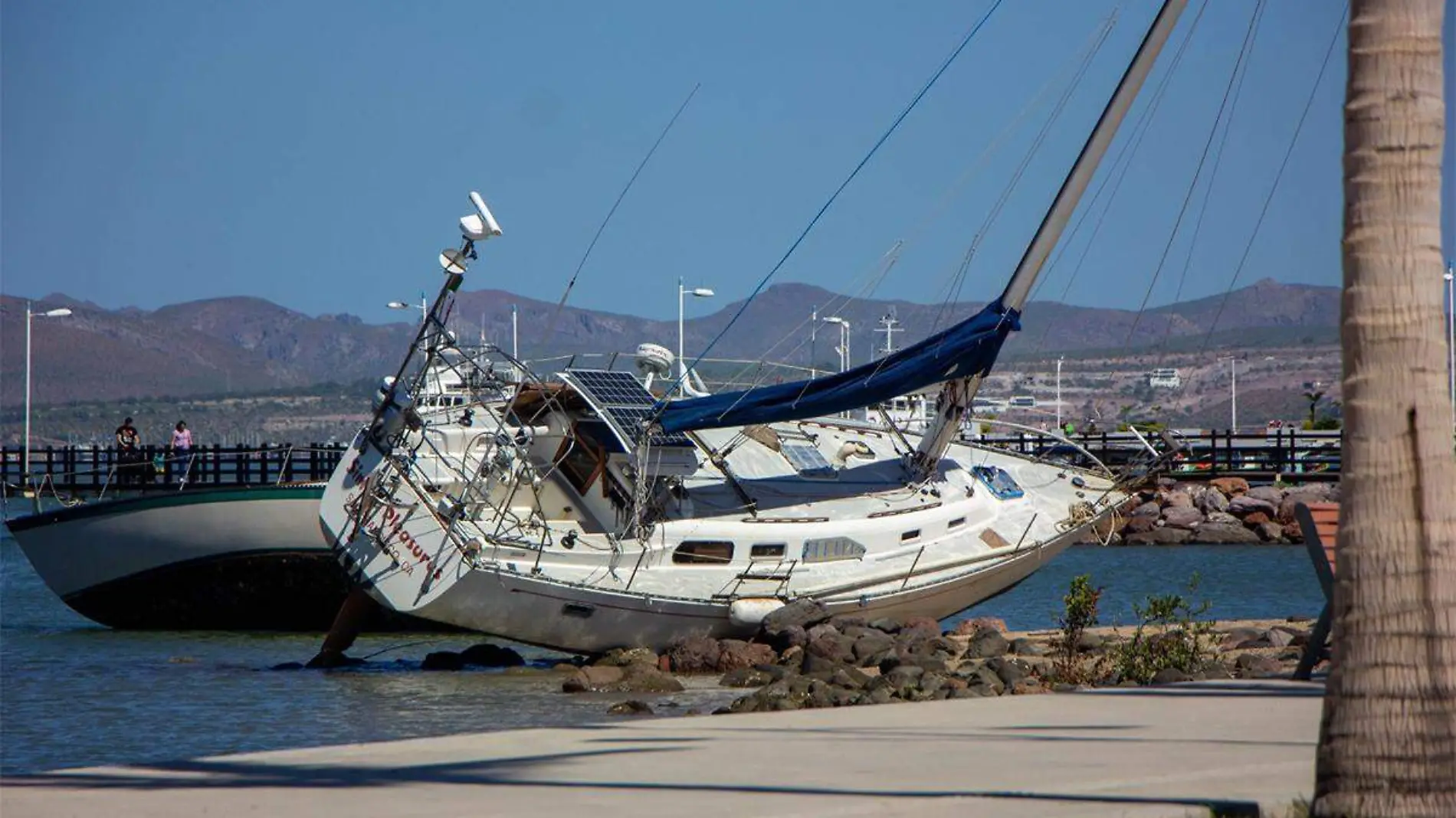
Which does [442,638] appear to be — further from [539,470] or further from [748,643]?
[748,643]

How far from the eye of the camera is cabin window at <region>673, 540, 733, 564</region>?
2359 cm

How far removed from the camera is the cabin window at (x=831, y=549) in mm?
24109

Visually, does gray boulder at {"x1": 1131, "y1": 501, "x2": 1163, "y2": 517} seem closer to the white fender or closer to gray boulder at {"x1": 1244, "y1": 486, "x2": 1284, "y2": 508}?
gray boulder at {"x1": 1244, "y1": 486, "x2": 1284, "y2": 508}

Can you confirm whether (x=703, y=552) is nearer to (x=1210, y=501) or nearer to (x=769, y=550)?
(x=769, y=550)

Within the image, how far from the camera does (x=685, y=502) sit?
24922 millimetres

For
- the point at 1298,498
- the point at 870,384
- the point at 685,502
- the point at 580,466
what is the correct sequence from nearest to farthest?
the point at 685,502 → the point at 870,384 → the point at 580,466 → the point at 1298,498

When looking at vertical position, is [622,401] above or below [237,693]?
above

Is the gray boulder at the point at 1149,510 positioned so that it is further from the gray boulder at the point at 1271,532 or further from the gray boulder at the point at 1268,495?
the gray boulder at the point at 1271,532

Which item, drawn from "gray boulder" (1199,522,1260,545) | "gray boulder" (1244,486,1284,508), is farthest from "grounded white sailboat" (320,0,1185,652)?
"gray boulder" (1244,486,1284,508)

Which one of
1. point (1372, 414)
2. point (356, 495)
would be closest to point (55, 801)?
point (1372, 414)

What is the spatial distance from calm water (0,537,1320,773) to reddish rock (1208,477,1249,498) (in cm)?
2239

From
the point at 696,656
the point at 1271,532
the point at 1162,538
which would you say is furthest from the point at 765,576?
the point at 1162,538

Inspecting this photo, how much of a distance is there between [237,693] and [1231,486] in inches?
1646

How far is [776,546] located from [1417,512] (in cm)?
1616
